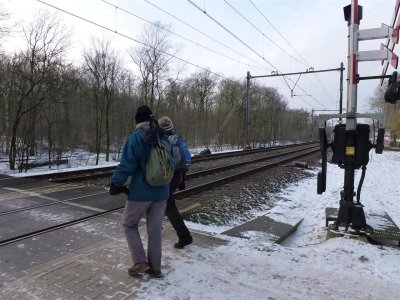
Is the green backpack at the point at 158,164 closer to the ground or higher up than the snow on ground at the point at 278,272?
higher up

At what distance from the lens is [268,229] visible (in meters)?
6.41

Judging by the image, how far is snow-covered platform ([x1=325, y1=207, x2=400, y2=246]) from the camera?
5.06m

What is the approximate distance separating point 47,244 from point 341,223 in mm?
4558

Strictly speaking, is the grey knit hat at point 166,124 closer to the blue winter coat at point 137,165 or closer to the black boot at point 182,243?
the blue winter coat at point 137,165

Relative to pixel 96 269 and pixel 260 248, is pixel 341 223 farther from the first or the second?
pixel 96 269

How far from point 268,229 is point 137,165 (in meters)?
3.75

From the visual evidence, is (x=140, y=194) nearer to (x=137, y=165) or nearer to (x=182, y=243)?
(x=137, y=165)

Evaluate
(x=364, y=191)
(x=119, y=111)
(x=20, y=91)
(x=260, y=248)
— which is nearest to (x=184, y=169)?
(x=260, y=248)

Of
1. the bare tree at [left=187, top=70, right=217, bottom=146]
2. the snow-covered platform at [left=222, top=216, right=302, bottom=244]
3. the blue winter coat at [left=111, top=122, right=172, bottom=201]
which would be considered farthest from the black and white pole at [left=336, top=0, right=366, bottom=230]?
the bare tree at [left=187, top=70, right=217, bottom=146]

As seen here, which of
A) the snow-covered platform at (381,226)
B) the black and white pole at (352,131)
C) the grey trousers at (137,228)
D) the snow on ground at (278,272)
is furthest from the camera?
the black and white pole at (352,131)

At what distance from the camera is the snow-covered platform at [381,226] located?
5.06 metres

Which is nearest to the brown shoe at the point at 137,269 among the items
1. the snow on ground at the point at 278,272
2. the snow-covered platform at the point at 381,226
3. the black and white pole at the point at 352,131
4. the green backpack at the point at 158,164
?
the snow on ground at the point at 278,272

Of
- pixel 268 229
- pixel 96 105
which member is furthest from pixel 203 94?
pixel 268 229

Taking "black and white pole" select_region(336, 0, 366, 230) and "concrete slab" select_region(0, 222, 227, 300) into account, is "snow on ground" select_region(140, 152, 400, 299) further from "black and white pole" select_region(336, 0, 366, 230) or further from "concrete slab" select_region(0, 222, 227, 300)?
"black and white pole" select_region(336, 0, 366, 230)
